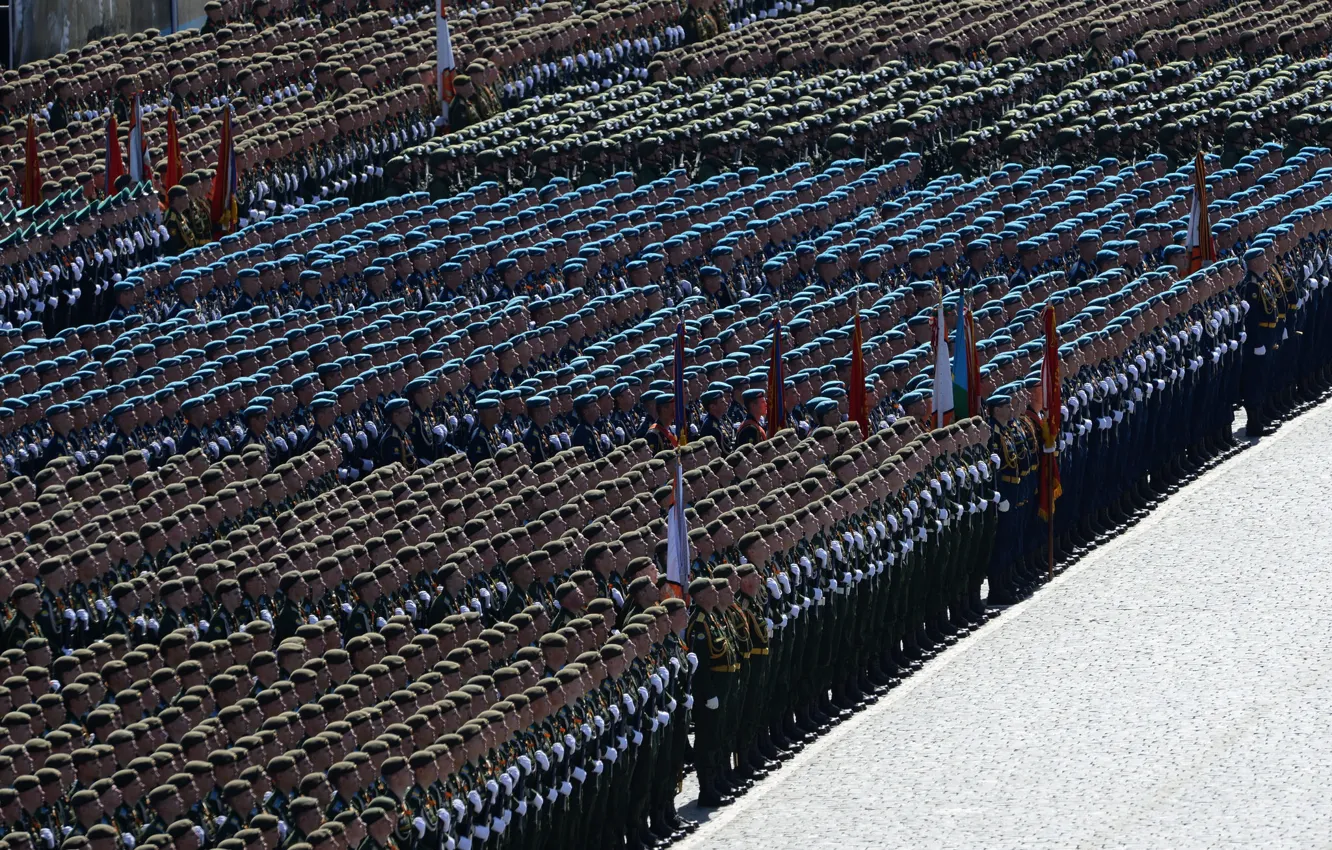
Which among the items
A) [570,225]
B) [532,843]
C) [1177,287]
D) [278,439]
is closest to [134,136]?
[570,225]

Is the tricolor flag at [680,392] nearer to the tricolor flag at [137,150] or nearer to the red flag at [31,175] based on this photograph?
the tricolor flag at [137,150]

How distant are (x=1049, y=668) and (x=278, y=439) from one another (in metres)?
5.30

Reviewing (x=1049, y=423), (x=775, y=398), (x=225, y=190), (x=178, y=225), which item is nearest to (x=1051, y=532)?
(x=1049, y=423)

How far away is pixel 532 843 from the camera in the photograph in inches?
554

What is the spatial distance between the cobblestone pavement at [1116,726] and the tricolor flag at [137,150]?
32.3ft

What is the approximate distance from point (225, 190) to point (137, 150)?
3.50 feet

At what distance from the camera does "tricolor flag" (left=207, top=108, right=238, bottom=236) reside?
83.7 ft

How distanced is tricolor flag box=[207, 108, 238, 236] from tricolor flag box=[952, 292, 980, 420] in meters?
7.97

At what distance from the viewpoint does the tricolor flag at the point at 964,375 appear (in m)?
19.6

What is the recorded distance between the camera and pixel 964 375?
19688mm

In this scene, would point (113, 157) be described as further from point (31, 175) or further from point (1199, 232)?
point (1199, 232)

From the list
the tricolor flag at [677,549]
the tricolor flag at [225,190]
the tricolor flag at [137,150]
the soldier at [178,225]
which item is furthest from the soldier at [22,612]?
the tricolor flag at [137,150]

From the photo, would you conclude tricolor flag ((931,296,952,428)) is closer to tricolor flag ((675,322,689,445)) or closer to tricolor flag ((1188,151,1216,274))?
tricolor flag ((675,322,689,445))

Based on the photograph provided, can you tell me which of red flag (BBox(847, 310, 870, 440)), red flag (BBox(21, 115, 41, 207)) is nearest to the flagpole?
red flag (BBox(847, 310, 870, 440))
